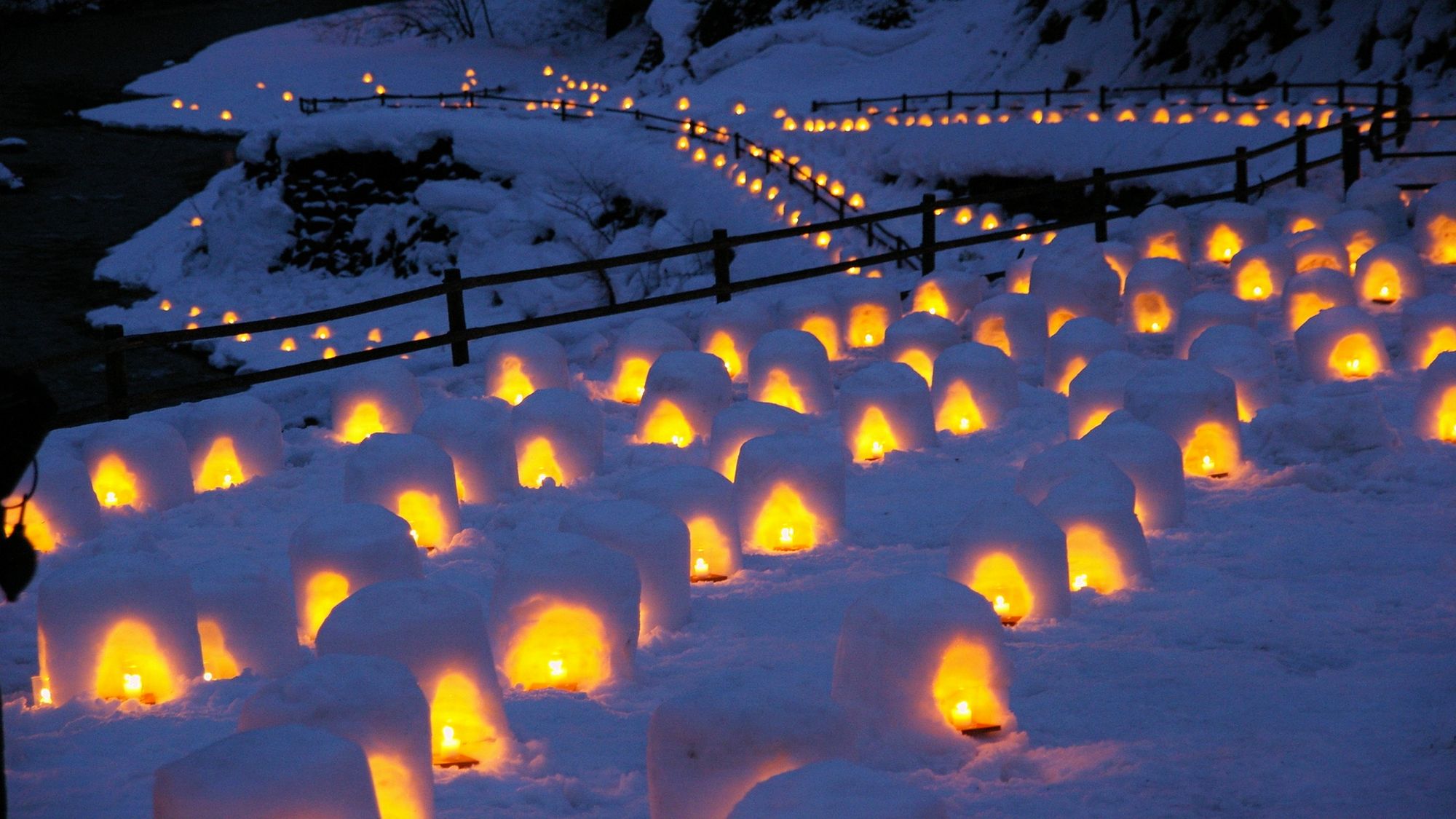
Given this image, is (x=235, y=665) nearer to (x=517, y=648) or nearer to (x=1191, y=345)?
(x=517, y=648)

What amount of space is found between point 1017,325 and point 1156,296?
1546 mm

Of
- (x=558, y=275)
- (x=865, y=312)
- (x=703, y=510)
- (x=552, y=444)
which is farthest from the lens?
(x=558, y=275)

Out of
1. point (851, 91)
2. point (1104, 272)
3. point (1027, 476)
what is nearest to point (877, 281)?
point (1104, 272)

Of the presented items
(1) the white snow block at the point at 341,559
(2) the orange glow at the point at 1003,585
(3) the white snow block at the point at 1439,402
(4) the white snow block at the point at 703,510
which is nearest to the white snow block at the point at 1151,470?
(2) the orange glow at the point at 1003,585

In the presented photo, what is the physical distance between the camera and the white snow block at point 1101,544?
23.0ft

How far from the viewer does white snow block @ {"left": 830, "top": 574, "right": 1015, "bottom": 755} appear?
5328 millimetres

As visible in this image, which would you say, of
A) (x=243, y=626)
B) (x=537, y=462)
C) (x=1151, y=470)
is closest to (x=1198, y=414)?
(x=1151, y=470)

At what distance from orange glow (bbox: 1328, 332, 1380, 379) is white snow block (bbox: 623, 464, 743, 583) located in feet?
17.8

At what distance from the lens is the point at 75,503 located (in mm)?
8367

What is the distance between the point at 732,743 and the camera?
14.5 ft

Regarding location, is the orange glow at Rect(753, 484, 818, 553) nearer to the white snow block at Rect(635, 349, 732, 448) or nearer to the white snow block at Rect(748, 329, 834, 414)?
the white snow block at Rect(635, 349, 732, 448)

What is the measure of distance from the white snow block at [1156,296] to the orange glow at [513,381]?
5.27 meters

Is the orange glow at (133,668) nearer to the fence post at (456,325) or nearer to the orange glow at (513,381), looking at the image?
the orange glow at (513,381)

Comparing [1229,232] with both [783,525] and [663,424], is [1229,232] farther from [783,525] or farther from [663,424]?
[783,525]
